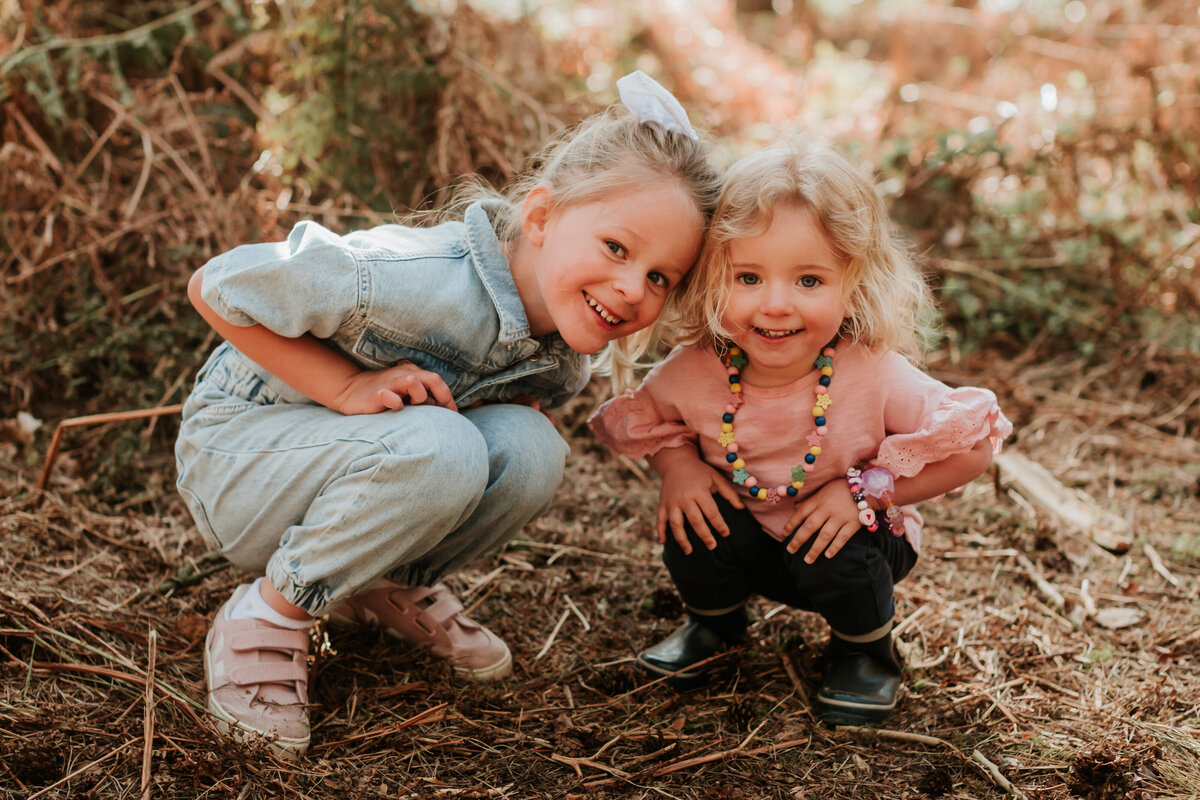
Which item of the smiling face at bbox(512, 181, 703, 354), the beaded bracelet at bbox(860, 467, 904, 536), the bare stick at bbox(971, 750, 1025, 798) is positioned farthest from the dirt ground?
the smiling face at bbox(512, 181, 703, 354)

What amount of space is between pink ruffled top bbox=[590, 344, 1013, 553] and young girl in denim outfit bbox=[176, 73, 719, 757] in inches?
7.6

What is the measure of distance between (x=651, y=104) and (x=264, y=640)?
1.35m

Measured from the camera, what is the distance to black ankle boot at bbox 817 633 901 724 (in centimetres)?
199

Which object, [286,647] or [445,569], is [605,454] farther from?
[286,647]

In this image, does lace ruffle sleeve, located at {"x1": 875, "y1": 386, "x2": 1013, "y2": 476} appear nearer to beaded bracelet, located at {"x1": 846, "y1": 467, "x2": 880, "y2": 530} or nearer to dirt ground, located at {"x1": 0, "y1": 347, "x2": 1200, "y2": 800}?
beaded bracelet, located at {"x1": 846, "y1": 467, "x2": 880, "y2": 530}

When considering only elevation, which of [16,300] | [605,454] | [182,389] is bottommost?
[605,454]

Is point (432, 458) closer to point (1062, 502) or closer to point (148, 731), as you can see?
point (148, 731)

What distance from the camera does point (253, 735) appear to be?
179 cm

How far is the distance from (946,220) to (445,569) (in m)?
3.11

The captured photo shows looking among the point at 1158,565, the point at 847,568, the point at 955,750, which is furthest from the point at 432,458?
the point at 1158,565

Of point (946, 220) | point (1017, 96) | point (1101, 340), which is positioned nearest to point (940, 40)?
point (1017, 96)

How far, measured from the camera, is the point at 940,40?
7.12 meters

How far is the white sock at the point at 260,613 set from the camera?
1.91m

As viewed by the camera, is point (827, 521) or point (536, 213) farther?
point (536, 213)
